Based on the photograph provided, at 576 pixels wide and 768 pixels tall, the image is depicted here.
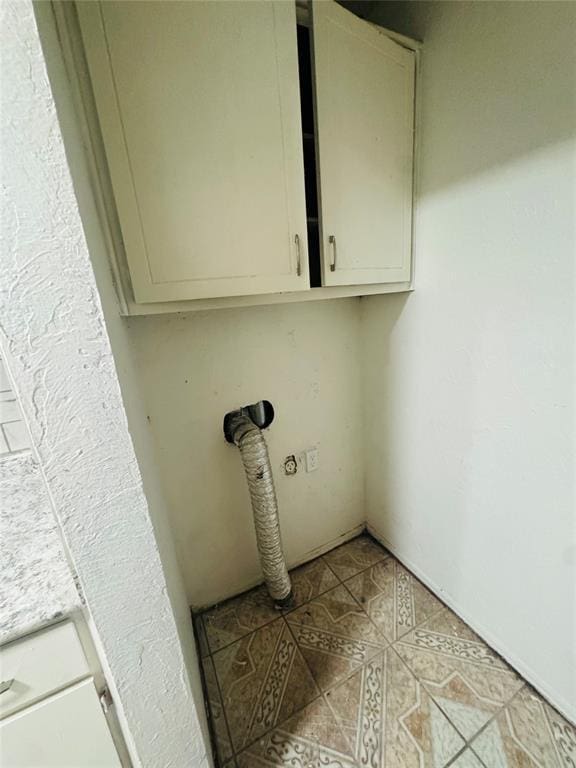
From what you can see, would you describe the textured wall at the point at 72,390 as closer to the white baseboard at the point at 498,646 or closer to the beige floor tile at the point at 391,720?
the beige floor tile at the point at 391,720

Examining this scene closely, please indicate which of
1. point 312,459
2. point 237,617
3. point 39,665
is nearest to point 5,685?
point 39,665

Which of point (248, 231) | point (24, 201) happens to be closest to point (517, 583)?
point (248, 231)

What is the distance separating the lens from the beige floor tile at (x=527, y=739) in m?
0.80

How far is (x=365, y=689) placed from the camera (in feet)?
3.21

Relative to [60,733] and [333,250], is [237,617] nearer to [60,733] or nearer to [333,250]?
[60,733]

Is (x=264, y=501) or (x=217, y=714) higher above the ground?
(x=264, y=501)

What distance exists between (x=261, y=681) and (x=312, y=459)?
31.7 inches

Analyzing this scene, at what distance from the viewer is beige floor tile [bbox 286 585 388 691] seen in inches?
41.1

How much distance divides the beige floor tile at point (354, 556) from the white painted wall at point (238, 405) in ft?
0.26

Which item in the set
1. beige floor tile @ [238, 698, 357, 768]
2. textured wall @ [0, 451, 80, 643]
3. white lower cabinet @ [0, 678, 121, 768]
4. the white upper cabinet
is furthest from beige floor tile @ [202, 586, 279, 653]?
the white upper cabinet

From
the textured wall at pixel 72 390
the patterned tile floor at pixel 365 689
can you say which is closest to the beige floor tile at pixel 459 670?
the patterned tile floor at pixel 365 689

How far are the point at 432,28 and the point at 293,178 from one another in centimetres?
66

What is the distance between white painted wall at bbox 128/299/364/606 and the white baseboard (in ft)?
1.33

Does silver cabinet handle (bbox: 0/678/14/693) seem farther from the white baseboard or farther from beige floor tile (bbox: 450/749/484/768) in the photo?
the white baseboard
